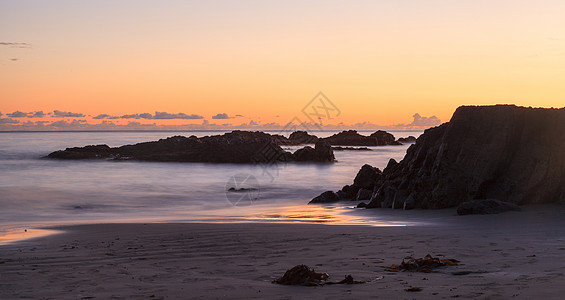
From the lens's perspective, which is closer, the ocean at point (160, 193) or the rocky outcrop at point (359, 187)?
the ocean at point (160, 193)

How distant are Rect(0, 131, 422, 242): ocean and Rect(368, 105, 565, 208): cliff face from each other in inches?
86.9

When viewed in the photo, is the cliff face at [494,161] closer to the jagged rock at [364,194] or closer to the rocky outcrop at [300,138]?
the jagged rock at [364,194]

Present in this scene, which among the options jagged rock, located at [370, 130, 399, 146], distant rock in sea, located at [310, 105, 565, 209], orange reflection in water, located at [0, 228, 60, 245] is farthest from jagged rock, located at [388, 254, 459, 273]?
jagged rock, located at [370, 130, 399, 146]

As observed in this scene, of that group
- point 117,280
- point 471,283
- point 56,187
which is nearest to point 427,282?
point 471,283

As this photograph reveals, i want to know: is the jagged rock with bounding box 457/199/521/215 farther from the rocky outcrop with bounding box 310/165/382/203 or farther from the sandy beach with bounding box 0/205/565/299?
the rocky outcrop with bounding box 310/165/382/203

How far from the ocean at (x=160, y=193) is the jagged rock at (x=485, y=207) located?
6.50ft

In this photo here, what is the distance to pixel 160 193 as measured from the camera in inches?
1217

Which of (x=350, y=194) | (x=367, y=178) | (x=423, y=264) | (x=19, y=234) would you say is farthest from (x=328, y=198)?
(x=423, y=264)

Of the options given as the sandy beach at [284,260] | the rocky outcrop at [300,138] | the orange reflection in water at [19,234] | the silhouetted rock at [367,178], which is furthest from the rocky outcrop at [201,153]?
the rocky outcrop at [300,138]

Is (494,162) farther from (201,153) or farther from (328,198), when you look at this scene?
(201,153)

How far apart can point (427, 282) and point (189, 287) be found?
2.93m

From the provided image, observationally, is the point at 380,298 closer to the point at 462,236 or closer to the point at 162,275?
the point at 162,275

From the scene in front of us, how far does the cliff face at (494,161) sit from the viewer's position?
15.1 metres

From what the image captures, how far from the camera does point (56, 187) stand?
107ft
